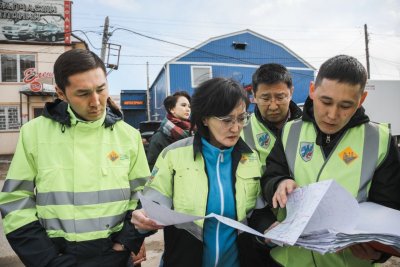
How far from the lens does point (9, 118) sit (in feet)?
68.2

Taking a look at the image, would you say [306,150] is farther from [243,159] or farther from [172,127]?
[172,127]

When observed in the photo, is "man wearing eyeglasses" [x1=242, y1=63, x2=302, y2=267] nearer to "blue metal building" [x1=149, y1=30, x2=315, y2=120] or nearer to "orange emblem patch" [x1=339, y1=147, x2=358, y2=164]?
"orange emblem patch" [x1=339, y1=147, x2=358, y2=164]


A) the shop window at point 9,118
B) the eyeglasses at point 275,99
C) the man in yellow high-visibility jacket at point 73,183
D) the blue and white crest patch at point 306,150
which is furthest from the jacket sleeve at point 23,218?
the shop window at point 9,118

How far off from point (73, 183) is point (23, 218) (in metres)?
0.27

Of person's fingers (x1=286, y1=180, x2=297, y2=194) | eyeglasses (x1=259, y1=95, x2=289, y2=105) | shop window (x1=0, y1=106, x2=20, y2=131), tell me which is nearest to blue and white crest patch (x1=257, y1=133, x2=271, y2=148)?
eyeglasses (x1=259, y1=95, x2=289, y2=105)

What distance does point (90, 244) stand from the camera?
1.57 m

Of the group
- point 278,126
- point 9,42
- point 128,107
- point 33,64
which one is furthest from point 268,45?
point 278,126

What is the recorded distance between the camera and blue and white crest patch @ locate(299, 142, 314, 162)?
153cm

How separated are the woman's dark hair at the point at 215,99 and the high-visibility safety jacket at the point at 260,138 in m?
0.65

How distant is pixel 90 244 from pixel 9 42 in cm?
2380

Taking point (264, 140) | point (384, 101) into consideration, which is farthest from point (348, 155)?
point (384, 101)

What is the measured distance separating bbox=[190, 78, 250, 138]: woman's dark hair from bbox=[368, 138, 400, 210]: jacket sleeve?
72 centimetres

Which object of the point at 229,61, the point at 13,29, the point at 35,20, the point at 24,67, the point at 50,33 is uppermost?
the point at 35,20

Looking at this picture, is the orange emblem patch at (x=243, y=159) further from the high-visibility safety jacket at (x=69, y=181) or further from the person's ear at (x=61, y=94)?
the person's ear at (x=61, y=94)
